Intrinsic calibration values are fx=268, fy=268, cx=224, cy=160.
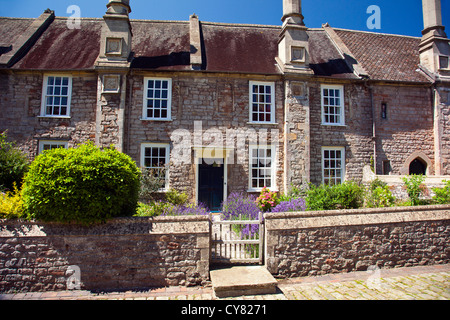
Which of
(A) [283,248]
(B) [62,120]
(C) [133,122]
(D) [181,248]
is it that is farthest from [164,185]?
(A) [283,248]

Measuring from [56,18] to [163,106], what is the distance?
963 cm

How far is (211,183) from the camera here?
41.3 ft

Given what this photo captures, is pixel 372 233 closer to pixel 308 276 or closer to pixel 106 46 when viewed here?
pixel 308 276

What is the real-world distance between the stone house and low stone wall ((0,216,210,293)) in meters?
6.23

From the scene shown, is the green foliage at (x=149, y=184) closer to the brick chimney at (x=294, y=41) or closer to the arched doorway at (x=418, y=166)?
the brick chimney at (x=294, y=41)

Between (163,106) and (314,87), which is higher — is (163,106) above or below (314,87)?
below

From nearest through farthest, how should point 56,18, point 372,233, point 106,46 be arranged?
point 372,233 → point 106,46 → point 56,18

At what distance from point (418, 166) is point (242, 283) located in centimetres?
1324

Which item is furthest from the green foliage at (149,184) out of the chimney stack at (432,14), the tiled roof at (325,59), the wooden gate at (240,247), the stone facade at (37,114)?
the chimney stack at (432,14)

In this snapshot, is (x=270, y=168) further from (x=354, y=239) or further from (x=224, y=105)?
(x=354, y=239)

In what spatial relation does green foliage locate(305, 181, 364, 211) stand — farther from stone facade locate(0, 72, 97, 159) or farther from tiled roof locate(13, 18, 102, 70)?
tiled roof locate(13, 18, 102, 70)

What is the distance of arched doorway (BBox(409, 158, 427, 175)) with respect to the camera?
1400 cm

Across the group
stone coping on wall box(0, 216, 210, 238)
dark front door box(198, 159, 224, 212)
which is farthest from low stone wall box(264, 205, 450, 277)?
dark front door box(198, 159, 224, 212)

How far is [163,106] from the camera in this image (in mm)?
12625
